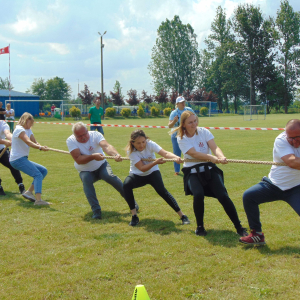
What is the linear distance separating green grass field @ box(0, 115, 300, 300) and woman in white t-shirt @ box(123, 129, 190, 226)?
349 mm

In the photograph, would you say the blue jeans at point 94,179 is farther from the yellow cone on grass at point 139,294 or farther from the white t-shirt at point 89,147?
the yellow cone on grass at point 139,294

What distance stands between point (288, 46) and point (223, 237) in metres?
70.0

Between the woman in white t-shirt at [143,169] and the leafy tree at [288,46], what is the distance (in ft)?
220

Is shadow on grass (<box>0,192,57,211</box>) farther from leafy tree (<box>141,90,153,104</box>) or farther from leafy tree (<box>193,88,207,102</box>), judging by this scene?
leafy tree (<box>193,88,207,102</box>)

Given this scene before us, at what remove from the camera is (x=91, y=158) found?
599cm

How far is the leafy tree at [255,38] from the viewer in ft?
225

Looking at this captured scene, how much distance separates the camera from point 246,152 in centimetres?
1270

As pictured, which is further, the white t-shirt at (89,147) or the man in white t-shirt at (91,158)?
the white t-shirt at (89,147)

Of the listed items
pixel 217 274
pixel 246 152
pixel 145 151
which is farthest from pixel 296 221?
pixel 246 152

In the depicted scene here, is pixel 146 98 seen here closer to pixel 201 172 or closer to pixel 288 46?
pixel 288 46

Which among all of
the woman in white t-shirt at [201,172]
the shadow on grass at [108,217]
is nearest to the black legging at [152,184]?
the shadow on grass at [108,217]

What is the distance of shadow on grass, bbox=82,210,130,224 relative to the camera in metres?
5.68

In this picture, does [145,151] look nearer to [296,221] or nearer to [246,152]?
[296,221]

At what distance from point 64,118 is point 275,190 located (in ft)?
149
